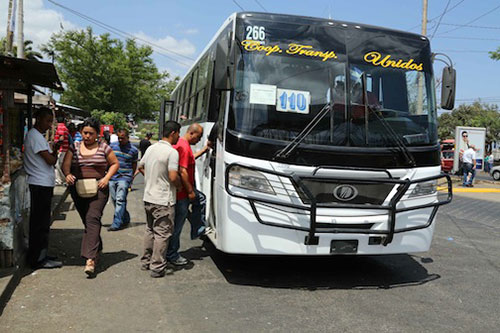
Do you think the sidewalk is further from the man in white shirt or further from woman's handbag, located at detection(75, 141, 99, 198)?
the man in white shirt

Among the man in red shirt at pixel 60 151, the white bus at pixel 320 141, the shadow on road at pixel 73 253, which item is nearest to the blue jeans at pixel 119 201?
the shadow on road at pixel 73 253

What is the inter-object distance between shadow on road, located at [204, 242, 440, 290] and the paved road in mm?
13

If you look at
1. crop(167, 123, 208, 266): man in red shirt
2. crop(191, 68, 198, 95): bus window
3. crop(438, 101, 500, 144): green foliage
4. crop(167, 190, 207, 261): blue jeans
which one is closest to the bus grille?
crop(167, 123, 208, 266): man in red shirt

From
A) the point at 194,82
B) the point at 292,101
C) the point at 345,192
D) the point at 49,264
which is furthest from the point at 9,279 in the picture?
the point at 194,82

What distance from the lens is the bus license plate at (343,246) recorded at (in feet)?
16.4

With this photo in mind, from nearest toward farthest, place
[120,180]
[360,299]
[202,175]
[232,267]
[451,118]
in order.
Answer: [360,299]
[232,267]
[202,175]
[120,180]
[451,118]

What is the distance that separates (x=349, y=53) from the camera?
5328mm

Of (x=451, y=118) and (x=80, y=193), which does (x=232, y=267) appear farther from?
(x=451, y=118)

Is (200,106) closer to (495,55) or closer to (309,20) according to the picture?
(309,20)

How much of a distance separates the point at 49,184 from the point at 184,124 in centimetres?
432

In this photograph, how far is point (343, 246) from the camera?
504 centimetres

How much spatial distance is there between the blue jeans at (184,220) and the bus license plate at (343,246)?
1983 millimetres

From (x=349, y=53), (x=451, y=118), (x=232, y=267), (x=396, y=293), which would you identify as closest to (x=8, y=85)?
(x=232, y=267)

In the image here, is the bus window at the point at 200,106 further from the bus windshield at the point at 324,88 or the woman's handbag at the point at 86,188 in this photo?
the woman's handbag at the point at 86,188
